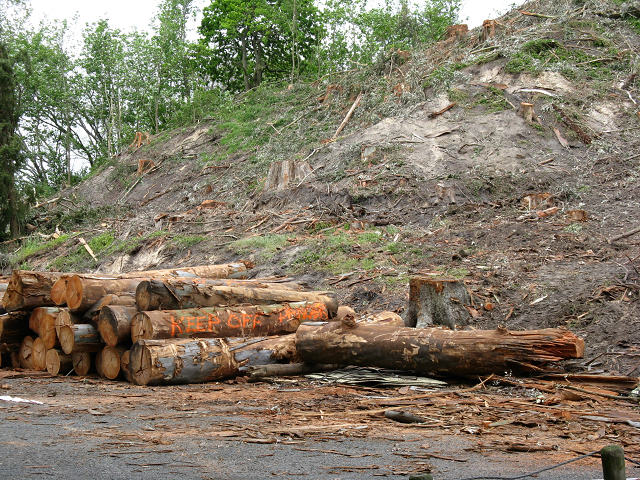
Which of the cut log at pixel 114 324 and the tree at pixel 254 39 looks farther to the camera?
the tree at pixel 254 39

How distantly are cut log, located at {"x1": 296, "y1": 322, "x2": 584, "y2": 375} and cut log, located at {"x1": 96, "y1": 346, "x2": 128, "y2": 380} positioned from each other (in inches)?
80.8

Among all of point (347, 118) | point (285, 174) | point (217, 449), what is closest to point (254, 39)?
point (347, 118)

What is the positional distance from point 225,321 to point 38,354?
7.93 feet

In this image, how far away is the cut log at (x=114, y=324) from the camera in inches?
253

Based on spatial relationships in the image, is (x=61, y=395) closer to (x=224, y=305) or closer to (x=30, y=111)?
(x=224, y=305)

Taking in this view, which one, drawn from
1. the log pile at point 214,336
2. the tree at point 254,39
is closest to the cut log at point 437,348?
the log pile at point 214,336

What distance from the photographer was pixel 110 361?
663cm

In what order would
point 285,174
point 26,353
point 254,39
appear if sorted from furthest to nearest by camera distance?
1. point 254,39
2. point 285,174
3. point 26,353

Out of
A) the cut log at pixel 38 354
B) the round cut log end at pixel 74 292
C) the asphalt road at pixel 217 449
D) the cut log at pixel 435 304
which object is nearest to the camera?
the asphalt road at pixel 217 449

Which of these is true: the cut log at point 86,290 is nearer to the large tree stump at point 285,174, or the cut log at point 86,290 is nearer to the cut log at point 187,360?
the cut log at point 187,360

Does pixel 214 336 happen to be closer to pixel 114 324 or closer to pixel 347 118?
pixel 114 324

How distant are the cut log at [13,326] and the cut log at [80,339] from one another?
946 millimetres

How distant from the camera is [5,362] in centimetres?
778

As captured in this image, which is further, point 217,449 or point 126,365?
point 126,365
